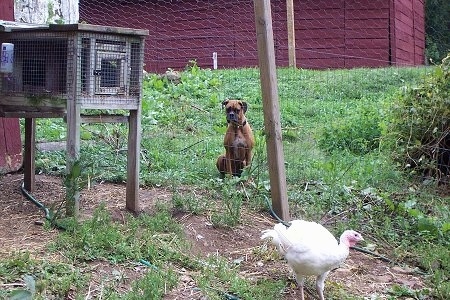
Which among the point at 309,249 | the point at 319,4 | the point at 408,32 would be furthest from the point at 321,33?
the point at 309,249

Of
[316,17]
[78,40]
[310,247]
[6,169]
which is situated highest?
[316,17]

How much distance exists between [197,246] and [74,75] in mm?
1554

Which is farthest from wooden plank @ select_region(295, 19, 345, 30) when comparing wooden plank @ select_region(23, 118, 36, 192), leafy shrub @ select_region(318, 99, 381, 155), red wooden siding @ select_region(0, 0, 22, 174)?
wooden plank @ select_region(23, 118, 36, 192)

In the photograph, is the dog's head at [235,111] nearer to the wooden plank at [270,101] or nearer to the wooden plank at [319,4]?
the wooden plank at [270,101]

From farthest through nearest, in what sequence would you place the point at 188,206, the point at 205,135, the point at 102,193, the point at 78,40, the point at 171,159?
1. the point at 205,135
2. the point at 171,159
3. the point at 102,193
4. the point at 188,206
5. the point at 78,40

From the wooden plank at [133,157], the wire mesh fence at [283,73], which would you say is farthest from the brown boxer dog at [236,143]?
the wooden plank at [133,157]

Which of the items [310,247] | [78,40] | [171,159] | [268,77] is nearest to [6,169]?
[171,159]

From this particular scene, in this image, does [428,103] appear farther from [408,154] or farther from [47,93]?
[47,93]

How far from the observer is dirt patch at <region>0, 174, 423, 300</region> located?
4383mm

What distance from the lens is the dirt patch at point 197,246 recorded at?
438 centimetres

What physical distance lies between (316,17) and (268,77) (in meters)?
14.5

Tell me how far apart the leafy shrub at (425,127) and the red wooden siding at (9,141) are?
4111 mm

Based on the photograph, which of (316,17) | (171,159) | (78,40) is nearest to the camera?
(78,40)

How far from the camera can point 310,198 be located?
6262mm
